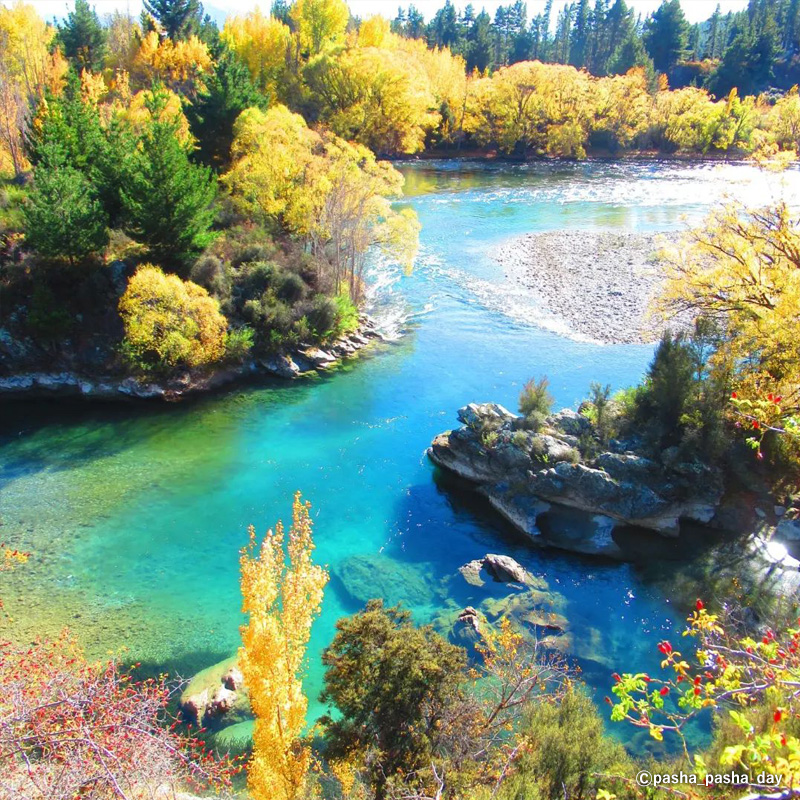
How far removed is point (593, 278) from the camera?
150 feet

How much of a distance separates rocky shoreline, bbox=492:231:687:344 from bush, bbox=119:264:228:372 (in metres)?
20.8

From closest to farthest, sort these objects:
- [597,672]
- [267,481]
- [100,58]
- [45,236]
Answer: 1. [597,672]
2. [267,481]
3. [45,236]
4. [100,58]

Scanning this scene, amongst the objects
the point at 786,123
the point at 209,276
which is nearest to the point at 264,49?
the point at 209,276

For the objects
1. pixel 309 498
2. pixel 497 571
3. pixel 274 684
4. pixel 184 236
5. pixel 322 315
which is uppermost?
pixel 184 236

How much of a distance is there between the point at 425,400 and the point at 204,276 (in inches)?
553

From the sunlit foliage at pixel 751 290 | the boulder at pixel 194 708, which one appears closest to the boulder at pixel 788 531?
the sunlit foliage at pixel 751 290

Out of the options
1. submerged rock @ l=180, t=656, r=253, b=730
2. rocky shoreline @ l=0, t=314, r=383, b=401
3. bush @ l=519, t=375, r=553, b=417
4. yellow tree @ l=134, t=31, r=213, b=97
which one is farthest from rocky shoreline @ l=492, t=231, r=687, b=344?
yellow tree @ l=134, t=31, r=213, b=97

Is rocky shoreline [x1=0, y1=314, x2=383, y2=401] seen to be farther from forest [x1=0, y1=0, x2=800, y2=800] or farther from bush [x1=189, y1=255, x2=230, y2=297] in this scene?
bush [x1=189, y1=255, x2=230, y2=297]

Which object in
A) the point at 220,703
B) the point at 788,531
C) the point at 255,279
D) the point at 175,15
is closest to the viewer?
the point at 220,703

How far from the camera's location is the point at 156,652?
61.8 feet

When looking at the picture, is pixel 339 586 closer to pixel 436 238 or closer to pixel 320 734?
pixel 320 734

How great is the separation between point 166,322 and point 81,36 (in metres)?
62.6

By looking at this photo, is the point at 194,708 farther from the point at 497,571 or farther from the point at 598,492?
the point at 598,492

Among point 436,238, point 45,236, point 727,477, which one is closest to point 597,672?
point 727,477
